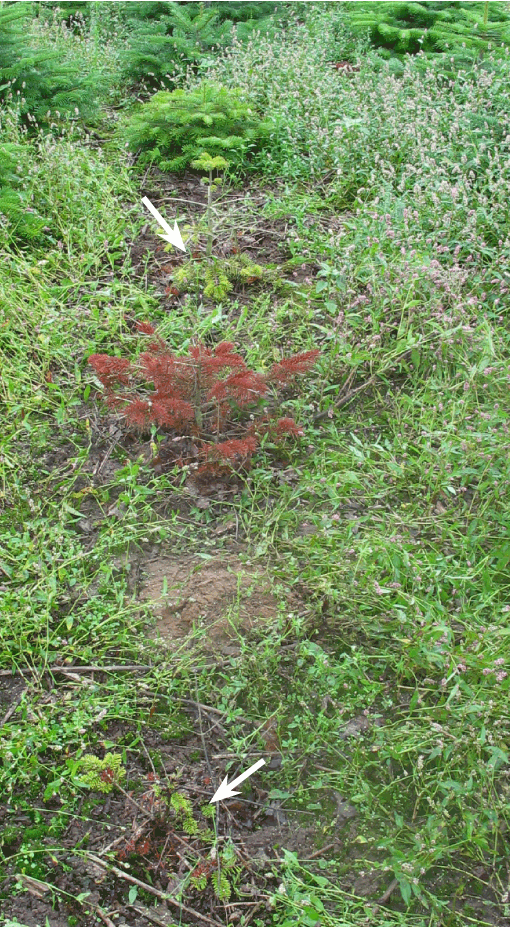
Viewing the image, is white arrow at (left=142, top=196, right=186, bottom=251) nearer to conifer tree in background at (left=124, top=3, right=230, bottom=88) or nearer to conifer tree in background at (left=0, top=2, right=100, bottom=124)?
conifer tree in background at (left=0, top=2, right=100, bottom=124)

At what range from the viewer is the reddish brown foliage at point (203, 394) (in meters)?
3.81

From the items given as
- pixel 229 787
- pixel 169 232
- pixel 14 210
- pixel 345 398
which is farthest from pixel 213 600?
pixel 14 210

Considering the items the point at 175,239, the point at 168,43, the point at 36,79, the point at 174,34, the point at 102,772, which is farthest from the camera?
the point at 174,34

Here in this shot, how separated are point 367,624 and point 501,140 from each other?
3.98m

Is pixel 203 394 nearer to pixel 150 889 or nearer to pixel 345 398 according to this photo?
pixel 345 398

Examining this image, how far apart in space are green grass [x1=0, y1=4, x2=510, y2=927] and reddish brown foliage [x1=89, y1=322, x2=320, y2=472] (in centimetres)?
20

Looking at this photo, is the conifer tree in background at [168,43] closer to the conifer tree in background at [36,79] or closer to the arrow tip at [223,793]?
the conifer tree in background at [36,79]

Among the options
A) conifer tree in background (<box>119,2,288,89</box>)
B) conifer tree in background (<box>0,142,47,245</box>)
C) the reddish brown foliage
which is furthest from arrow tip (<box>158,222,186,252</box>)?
conifer tree in background (<box>119,2,288,89</box>)

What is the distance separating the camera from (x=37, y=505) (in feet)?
12.3

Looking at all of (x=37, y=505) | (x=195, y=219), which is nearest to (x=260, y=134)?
(x=195, y=219)

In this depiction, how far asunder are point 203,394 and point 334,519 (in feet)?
3.34

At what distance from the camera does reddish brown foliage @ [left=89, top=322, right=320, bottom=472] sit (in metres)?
3.81

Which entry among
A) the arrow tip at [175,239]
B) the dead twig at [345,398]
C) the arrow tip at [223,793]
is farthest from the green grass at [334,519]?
the arrow tip at [175,239]

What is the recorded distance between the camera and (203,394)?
4.11 metres
